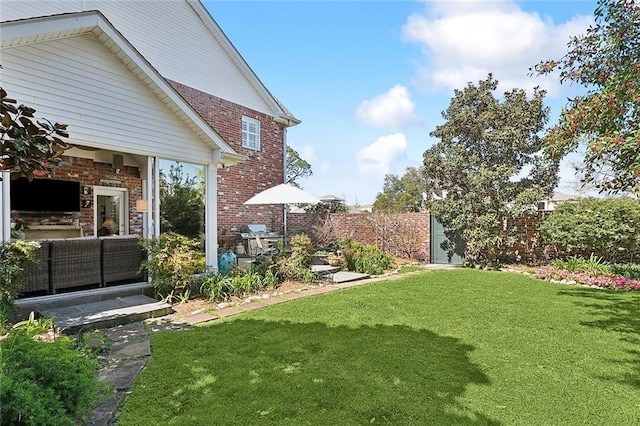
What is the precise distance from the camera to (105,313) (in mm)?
6020

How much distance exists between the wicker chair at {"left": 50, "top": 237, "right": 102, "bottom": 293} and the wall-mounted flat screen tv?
2765 mm

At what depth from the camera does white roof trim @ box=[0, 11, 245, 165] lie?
5441 millimetres

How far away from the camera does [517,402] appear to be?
341 cm

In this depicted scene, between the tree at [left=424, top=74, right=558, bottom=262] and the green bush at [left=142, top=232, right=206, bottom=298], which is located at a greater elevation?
the tree at [left=424, top=74, right=558, bottom=262]

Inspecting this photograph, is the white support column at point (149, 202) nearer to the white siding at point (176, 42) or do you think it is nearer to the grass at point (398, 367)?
the grass at point (398, 367)

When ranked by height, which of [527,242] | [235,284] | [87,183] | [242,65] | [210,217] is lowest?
[235,284]

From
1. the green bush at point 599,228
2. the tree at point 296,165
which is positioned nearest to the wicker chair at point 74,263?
the green bush at point 599,228

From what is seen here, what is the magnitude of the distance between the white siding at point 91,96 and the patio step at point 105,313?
9.40 ft

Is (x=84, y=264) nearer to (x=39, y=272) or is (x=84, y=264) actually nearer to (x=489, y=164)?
(x=39, y=272)

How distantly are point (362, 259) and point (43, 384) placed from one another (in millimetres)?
9541

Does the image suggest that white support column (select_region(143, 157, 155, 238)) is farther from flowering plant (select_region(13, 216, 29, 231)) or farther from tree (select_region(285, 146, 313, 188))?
tree (select_region(285, 146, 313, 188))

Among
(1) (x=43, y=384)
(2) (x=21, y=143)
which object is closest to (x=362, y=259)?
(1) (x=43, y=384)

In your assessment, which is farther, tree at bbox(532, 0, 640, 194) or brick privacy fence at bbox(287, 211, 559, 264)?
brick privacy fence at bbox(287, 211, 559, 264)

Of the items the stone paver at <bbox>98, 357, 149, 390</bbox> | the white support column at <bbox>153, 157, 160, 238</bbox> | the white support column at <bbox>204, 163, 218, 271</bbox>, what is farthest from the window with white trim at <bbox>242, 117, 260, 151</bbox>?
the stone paver at <bbox>98, 357, 149, 390</bbox>
